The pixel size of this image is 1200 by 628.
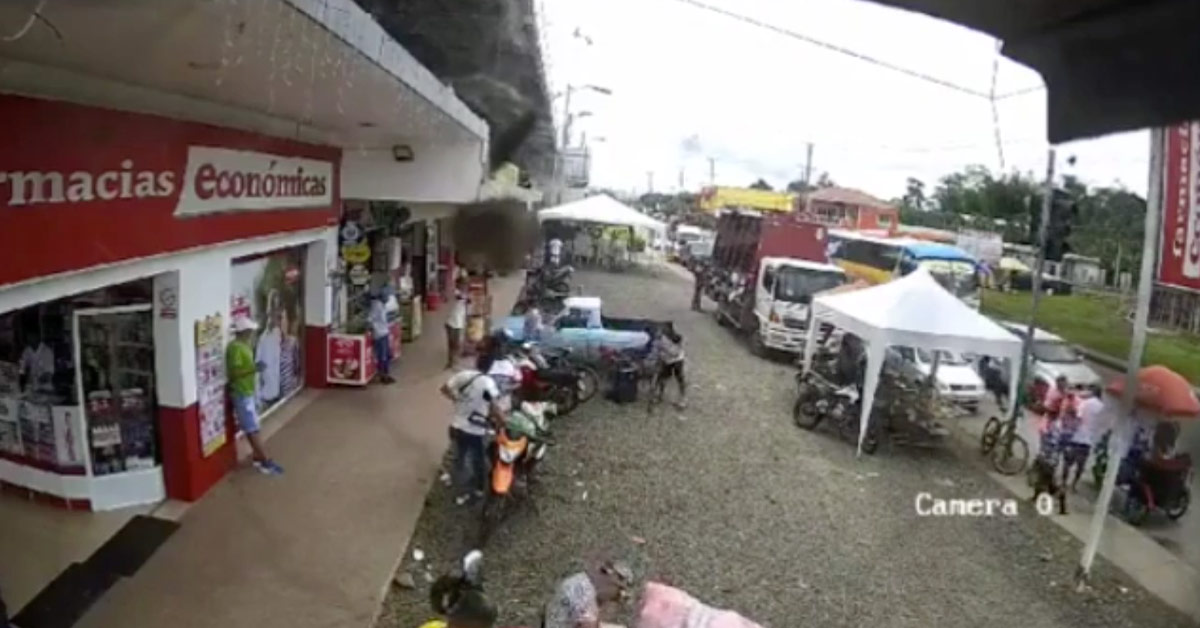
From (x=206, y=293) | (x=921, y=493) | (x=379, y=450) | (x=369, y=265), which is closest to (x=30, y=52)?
(x=206, y=293)

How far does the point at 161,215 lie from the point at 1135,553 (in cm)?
776

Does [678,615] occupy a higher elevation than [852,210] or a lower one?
lower

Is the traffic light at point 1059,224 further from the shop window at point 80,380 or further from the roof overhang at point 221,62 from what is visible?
the shop window at point 80,380

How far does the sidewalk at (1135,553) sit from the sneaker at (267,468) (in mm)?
6387

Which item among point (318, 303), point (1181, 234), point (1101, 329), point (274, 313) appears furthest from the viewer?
point (1101, 329)

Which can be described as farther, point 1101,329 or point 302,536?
point 1101,329

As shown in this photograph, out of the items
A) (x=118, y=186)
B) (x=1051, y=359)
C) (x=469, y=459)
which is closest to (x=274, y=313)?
(x=469, y=459)

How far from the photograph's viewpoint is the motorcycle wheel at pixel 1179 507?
28.0 feet

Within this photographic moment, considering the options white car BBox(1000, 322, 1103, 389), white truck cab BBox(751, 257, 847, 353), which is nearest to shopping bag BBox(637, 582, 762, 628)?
white car BBox(1000, 322, 1103, 389)

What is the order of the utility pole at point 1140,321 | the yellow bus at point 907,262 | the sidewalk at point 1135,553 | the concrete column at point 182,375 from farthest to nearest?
the yellow bus at point 907,262 < the sidewalk at point 1135,553 < the concrete column at point 182,375 < the utility pole at point 1140,321

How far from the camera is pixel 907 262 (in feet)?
76.3

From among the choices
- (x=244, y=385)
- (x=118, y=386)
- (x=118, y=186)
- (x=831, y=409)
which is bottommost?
(x=831, y=409)

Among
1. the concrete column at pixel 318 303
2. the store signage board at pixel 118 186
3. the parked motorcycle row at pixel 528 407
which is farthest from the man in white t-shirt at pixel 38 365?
the concrete column at pixel 318 303

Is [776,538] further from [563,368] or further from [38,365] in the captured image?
[38,365]
